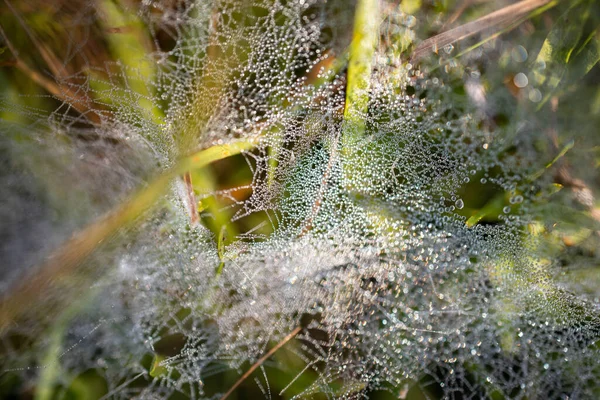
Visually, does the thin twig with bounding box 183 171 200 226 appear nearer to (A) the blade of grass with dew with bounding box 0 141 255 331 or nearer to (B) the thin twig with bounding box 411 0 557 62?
(A) the blade of grass with dew with bounding box 0 141 255 331

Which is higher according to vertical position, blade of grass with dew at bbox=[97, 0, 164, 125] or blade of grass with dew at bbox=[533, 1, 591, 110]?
blade of grass with dew at bbox=[97, 0, 164, 125]

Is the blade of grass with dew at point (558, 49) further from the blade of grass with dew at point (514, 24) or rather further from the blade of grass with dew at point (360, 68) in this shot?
the blade of grass with dew at point (360, 68)

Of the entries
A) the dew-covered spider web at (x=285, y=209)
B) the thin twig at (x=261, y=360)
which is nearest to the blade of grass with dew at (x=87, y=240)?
the dew-covered spider web at (x=285, y=209)

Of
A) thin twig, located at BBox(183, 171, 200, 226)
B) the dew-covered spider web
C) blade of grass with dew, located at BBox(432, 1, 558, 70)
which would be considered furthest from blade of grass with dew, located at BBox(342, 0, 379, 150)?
thin twig, located at BBox(183, 171, 200, 226)

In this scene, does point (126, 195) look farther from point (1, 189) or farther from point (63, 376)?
point (63, 376)

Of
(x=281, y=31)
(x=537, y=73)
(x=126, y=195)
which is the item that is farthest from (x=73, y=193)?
(x=537, y=73)

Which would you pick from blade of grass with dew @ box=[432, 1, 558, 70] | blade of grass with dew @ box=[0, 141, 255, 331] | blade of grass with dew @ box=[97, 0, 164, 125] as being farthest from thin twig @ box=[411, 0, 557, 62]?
blade of grass with dew @ box=[97, 0, 164, 125]

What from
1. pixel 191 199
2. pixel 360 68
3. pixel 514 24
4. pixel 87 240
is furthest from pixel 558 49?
pixel 87 240

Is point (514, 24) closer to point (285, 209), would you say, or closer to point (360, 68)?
point (360, 68)

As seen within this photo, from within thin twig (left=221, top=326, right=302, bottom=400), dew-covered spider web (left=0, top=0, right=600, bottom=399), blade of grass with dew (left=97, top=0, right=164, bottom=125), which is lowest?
thin twig (left=221, top=326, right=302, bottom=400)
